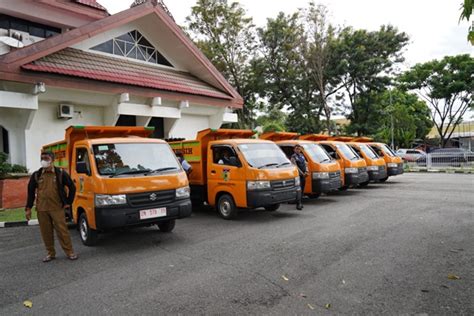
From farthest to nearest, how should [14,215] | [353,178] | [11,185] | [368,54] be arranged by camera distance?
[368,54] < [353,178] < [11,185] < [14,215]

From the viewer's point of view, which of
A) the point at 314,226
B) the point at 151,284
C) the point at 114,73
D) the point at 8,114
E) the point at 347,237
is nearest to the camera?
the point at 151,284

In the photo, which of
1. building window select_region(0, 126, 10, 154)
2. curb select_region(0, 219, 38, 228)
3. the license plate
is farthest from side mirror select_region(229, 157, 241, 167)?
building window select_region(0, 126, 10, 154)

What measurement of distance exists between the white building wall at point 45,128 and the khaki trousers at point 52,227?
23.2 feet

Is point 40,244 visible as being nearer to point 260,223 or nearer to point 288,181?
point 260,223

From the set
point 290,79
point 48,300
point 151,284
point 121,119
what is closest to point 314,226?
point 151,284

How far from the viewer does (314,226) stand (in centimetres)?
750

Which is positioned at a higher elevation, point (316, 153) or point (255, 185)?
point (316, 153)

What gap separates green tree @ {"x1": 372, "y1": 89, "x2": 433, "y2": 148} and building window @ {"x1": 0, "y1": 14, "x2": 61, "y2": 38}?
24272 millimetres

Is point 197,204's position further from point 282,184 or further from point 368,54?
point 368,54

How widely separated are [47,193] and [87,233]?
3.91ft

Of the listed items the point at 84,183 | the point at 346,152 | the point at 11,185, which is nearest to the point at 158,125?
the point at 11,185

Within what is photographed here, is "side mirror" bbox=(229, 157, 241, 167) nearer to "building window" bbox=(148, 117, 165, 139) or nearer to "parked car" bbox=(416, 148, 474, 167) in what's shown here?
"building window" bbox=(148, 117, 165, 139)

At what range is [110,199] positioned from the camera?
585 centimetres

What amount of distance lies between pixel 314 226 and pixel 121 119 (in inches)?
415
